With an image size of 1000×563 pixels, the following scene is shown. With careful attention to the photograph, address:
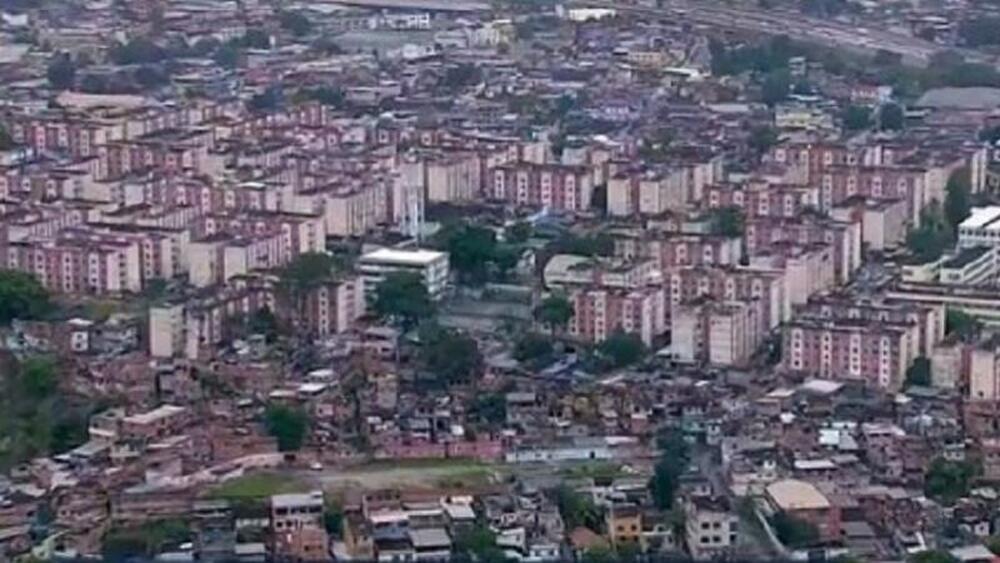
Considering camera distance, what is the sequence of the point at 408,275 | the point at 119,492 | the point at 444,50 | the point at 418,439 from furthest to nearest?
the point at 444,50, the point at 408,275, the point at 418,439, the point at 119,492

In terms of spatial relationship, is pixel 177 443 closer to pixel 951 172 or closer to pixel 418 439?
pixel 418 439

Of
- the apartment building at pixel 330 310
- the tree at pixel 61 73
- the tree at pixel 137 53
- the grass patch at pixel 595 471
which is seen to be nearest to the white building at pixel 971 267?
the apartment building at pixel 330 310

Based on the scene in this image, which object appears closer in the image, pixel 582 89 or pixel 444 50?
pixel 582 89

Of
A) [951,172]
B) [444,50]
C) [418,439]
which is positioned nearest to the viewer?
[418,439]

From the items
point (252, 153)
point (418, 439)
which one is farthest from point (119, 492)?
point (252, 153)

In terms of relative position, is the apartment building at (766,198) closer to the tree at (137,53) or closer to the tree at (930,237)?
the tree at (930,237)

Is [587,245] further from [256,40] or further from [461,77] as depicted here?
[256,40]

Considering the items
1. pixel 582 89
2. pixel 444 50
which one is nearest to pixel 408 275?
pixel 582 89
